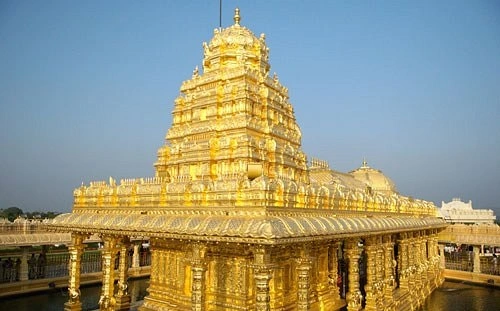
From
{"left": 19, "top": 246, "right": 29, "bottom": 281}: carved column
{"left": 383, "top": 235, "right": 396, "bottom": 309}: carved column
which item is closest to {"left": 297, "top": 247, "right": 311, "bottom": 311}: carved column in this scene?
{"left": 383, "top": 235, "right": 396, "bottom": 309}: carved column

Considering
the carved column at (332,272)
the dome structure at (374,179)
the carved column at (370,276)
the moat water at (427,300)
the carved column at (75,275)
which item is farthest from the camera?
the dome structure at (374,179)

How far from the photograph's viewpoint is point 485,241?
103ft

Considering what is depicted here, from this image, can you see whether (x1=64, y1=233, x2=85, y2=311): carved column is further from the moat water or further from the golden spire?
the golden spire

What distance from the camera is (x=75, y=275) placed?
18031 mm

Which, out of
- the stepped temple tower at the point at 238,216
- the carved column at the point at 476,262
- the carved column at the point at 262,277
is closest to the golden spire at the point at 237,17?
the stepped temple tower at the point at 238,216

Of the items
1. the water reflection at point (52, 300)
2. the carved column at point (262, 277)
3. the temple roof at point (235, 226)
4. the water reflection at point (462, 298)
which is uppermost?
the temple roof at point (235, 226)

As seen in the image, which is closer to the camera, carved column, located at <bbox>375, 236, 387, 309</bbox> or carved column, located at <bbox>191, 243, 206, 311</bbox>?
carved column, located at <bbox>191, 243, 206, 311</bbox>

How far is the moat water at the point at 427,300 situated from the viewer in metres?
22.0

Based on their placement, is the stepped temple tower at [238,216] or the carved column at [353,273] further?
the carved column at [353,273]

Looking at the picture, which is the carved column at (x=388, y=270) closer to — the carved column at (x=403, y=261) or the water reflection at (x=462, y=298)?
the carved column at (x=403, y=261)

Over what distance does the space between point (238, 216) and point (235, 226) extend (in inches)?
29.5

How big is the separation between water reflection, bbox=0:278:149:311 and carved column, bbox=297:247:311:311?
1312 cm

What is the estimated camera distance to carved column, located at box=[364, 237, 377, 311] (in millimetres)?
17375

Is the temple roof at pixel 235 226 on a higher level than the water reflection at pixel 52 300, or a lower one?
higher
